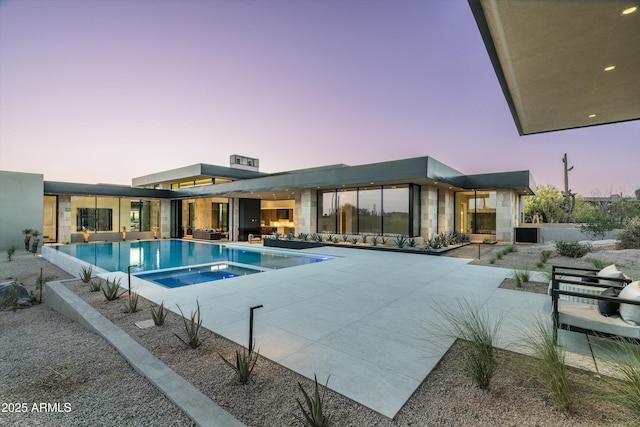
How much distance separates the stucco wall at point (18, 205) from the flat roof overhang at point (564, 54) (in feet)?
78.2

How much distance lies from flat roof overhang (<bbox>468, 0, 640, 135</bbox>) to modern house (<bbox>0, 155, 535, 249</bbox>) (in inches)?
249

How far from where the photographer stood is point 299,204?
19250 mm

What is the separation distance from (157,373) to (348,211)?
46.4 feet

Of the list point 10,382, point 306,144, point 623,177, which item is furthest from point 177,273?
point 623,177

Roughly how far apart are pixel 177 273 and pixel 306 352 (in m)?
8.38

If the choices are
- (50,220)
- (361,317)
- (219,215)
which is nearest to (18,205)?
(50,220)

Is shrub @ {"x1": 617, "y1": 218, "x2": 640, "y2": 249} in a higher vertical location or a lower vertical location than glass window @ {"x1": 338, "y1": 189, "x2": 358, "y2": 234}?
lower

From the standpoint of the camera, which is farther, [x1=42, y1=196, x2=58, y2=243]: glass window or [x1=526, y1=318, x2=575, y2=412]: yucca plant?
[x1=42, y1=196, x2=58, y2=243]: glass window

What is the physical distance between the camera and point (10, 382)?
3.09m

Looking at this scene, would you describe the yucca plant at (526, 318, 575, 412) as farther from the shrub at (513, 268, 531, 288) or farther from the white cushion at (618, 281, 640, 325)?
the shrub at (513, 268, 531, 288)

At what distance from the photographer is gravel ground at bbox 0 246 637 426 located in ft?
→ 7.47

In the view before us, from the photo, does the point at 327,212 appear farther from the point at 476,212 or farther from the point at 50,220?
the point at 50,220

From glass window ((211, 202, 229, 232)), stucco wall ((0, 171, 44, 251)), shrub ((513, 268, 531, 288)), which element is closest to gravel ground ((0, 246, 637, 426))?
shrub ((513, 268, 531, 288))

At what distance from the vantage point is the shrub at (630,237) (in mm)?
11352
